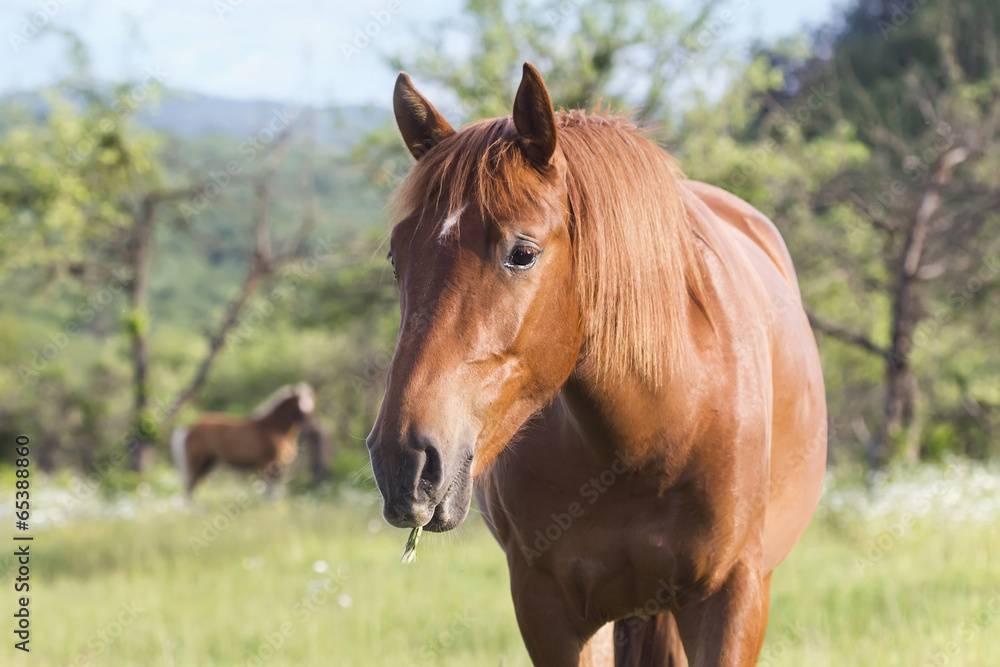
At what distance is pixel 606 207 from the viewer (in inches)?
78.0

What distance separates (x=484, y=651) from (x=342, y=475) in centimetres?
1967

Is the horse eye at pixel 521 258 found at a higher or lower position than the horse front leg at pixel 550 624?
higher

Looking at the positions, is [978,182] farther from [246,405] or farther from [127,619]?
[246,405]

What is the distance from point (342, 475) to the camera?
2378cm

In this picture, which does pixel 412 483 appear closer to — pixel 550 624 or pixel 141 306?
pixel 550 624

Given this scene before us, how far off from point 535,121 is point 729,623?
139cm

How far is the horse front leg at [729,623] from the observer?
2.18 m

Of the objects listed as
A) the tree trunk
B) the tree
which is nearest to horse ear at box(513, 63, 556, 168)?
the tree

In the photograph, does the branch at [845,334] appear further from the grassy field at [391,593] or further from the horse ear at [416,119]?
the horse ear at [416,119]

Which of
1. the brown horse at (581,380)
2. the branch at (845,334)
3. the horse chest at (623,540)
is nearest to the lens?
the brown horse at (581,380)

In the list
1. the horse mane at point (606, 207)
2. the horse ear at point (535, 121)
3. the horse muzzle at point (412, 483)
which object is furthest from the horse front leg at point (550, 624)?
the horse ear at point (535, 121)

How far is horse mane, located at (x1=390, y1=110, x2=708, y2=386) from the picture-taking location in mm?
1857

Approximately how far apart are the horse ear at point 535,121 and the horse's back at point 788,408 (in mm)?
862

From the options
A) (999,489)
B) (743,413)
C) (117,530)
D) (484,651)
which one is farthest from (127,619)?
(999,489)
